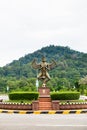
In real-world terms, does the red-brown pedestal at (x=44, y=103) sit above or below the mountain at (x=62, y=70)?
below

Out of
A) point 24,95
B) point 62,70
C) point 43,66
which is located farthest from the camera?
point 62,70

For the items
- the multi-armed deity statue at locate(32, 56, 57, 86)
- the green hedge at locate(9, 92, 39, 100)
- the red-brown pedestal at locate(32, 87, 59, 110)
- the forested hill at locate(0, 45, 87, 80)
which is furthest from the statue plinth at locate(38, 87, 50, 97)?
the forested hill at locate(0, 45, 87, 80)

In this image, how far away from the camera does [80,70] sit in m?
116

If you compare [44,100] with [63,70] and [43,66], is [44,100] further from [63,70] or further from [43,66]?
[63,70]

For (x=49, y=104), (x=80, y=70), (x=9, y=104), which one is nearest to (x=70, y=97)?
(x=49, y=104)

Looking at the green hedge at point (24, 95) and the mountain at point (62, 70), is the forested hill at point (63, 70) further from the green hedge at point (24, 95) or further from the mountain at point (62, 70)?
→ the green hedge at point (24, 95)

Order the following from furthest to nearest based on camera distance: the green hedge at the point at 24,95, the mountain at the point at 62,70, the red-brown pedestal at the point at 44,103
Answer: the mountain at the point at 62,70
the green hedge at the point at 24,95
the red-brown pedestal at the point at 44,103

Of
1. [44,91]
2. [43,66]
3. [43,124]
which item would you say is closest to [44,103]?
[44,91]

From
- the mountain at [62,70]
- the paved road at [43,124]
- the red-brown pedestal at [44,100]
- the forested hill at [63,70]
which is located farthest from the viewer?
the forested hill at [63,70]

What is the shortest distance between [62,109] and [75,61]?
10172cm

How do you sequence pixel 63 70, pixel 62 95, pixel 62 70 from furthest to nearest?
pixel 62 70
pixel 63 70
pixel 62 95

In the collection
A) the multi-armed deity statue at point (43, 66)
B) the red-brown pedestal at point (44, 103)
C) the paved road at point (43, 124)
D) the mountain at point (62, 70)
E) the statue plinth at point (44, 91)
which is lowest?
the paved road at point (43, 124)

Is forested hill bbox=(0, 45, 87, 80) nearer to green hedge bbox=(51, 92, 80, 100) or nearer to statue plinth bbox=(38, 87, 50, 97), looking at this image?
statue plinth bbox=(38, 87, 50, 97)

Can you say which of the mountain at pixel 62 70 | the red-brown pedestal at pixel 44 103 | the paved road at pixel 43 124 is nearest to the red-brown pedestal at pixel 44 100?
the red-brown pedestal at pixel 44 103
